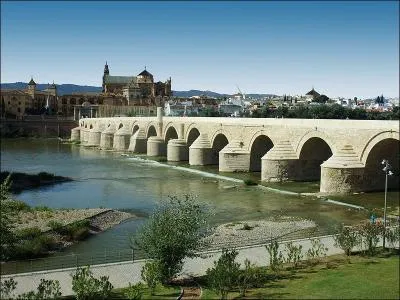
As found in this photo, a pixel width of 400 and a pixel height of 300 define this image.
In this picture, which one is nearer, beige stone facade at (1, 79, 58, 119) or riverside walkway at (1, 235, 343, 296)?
riverside walkway at (1, 235, 343, 296)

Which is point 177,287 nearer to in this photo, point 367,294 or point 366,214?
point 367,294

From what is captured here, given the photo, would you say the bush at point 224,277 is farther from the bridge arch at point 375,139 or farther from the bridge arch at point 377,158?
the bridge arch at point 377,158

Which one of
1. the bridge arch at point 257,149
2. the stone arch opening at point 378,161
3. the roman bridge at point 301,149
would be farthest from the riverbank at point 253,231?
the bridge arch at point 257,149

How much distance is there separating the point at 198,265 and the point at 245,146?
24084 millimetres

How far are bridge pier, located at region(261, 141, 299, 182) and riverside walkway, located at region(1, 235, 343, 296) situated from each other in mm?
15872

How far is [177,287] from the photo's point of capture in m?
11.8

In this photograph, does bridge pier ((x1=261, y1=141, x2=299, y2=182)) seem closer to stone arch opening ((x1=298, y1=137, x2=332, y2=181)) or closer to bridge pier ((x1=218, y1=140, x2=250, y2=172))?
stone arch opening ((x1=298, y1=137, x2=332, y2=181))

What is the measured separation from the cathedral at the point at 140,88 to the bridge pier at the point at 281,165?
271ft

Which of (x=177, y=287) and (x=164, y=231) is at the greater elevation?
(x=164, y=231)

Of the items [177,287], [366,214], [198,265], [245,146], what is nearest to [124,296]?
[177,287]

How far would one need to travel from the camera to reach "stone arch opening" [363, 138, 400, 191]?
1023 inches

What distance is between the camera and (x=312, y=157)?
3180 centimetres

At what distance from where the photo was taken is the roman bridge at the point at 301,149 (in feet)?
85.7

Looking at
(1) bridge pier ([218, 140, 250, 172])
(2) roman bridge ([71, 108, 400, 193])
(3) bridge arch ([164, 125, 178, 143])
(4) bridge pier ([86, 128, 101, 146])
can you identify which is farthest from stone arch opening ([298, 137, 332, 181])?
(4) bridge pier ([86, 128, 101, 146])
